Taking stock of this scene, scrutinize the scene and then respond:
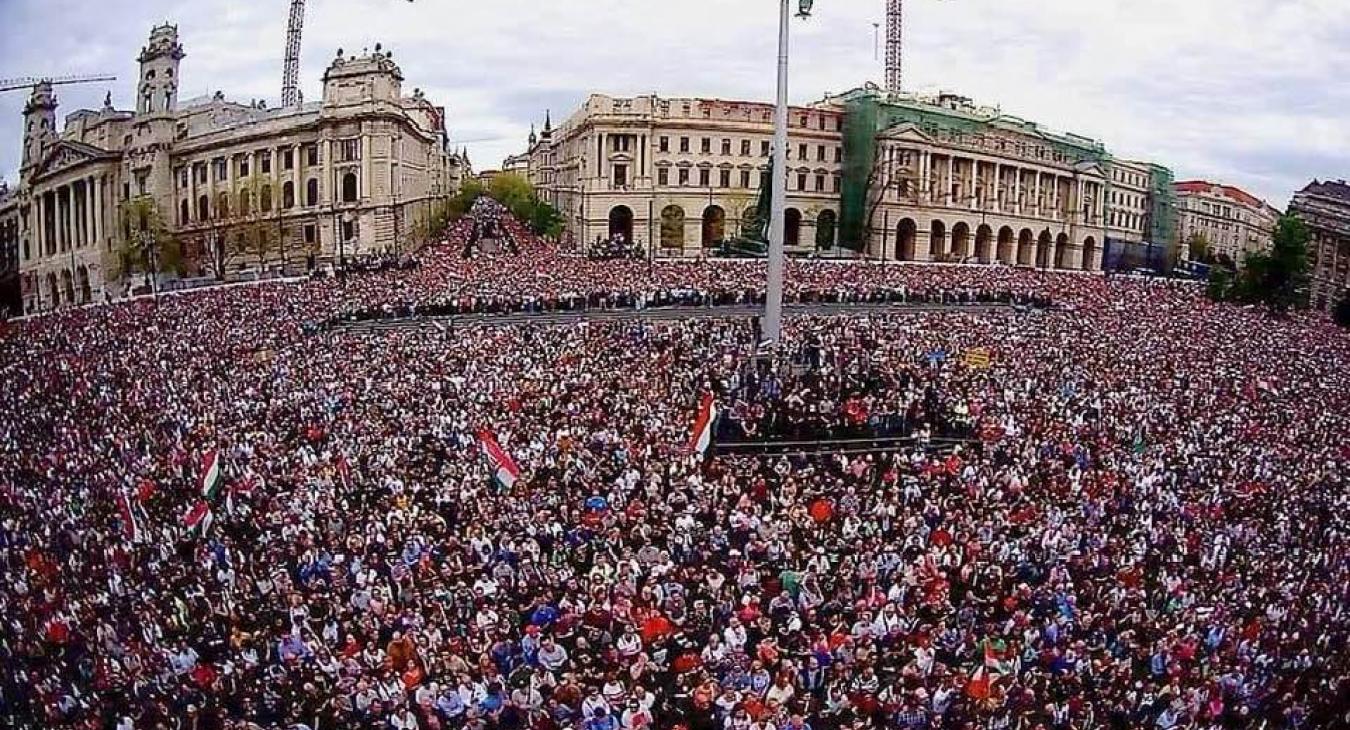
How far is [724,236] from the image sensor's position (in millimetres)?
61812

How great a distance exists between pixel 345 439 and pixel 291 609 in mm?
6877

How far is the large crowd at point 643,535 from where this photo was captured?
10.6 m

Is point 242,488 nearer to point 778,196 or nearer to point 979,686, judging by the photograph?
point 979,686

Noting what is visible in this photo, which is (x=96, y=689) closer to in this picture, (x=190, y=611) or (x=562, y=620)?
(x=190, y=611)

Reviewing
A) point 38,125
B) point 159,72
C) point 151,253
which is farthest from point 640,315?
point 38,125

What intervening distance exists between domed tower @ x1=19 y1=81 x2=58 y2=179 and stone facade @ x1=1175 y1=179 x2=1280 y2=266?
51.0 m

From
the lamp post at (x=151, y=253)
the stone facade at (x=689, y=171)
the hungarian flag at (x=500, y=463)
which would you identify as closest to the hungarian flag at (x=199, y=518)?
the lamp post at (x=151, y=253)

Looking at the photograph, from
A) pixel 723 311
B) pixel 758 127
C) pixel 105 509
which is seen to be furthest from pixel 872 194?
pixel 105 509

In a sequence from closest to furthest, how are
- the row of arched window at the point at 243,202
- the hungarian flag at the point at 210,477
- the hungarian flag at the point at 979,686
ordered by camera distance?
1. the hungarian flag at the point at 979,686
2. the row of arched window at the point at 243,202
3. the hungarian flag at the point at 210,477

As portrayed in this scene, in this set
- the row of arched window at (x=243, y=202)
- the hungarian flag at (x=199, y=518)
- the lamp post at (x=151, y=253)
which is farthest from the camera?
A: the hungarian flag at (x=199, y=518)

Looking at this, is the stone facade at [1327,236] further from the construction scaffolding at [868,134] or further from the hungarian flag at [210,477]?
the construction scaffolding at [868,134]

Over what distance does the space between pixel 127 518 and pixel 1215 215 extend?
62839mm

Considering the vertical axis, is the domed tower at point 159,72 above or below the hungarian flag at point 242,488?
above

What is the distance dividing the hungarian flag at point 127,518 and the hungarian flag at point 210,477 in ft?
3.72
